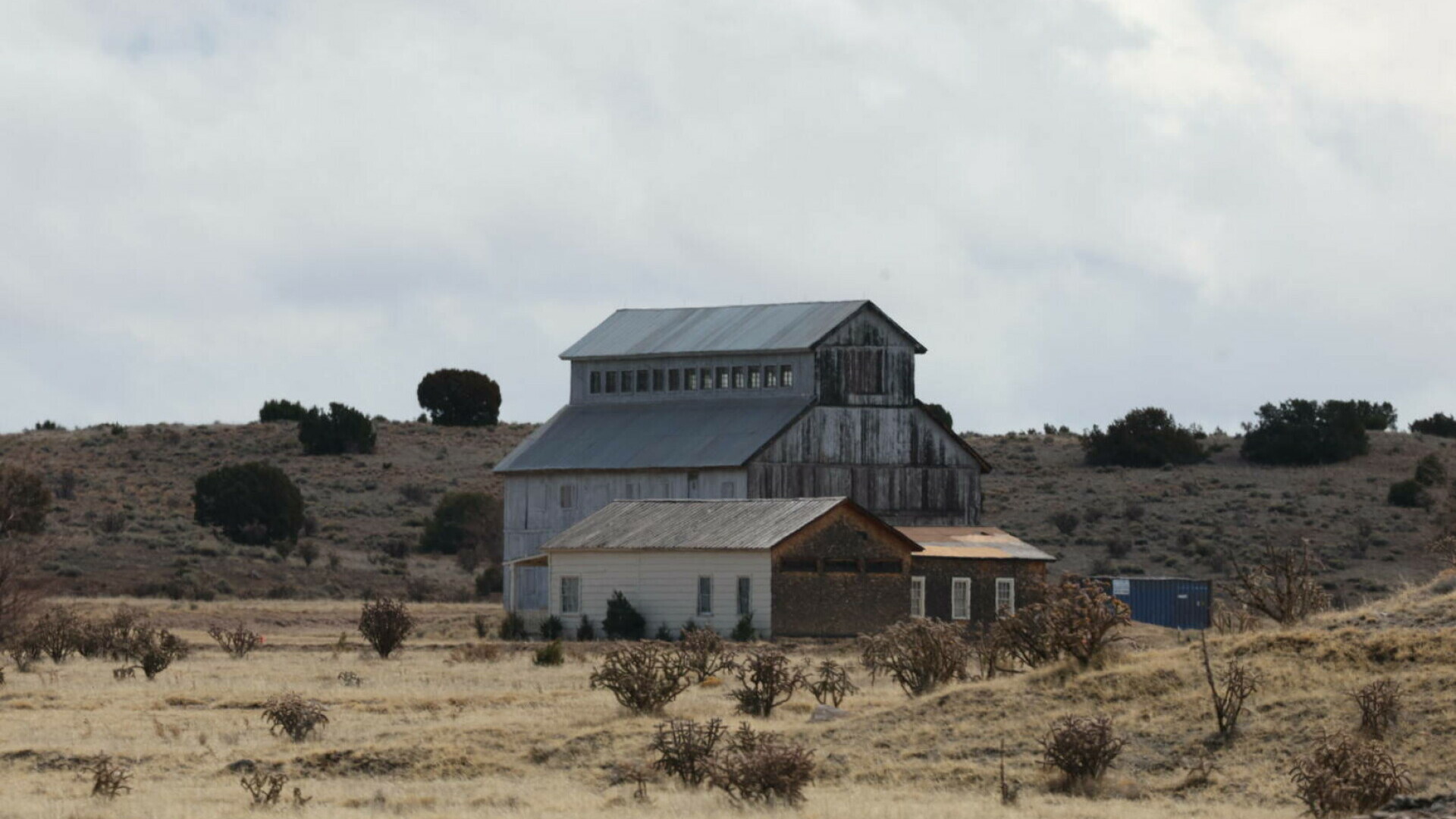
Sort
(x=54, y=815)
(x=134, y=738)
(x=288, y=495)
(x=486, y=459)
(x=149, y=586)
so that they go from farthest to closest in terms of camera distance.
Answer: (x=486, y=459), (x=288, y=495), (x=149, y=586), (x=134, y=738), (x=54, y=815)

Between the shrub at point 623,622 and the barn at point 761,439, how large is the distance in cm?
863

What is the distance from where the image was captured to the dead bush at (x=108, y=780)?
74.4 ft

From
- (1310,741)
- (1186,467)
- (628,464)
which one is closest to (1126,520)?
(1186,467)

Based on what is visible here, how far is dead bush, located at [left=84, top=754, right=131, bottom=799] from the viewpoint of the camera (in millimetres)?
22688

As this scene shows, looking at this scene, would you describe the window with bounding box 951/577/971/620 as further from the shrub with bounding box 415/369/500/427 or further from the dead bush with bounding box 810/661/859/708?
the shrub with bounding box 415/369/500/427

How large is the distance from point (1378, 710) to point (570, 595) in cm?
3343

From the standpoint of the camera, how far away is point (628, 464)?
210 feet

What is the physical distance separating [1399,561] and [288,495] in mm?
45056

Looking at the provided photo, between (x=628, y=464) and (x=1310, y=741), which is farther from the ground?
(x=628, y=464)

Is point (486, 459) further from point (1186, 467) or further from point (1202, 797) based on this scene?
point (1202, 797)

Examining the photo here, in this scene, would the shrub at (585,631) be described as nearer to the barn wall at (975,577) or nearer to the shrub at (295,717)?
the barn wall at (975,577)

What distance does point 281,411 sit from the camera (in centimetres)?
12044

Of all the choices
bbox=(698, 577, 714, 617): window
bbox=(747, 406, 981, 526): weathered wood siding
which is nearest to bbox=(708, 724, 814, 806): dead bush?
bbox=(698, 577, 714, 617): window

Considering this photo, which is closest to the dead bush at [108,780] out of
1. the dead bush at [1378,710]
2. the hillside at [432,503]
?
the dead bush at [1378,710]
